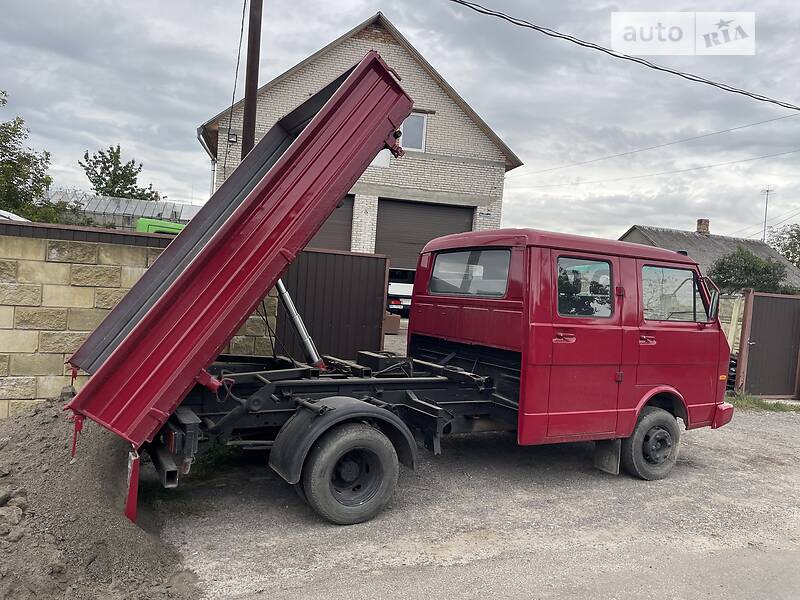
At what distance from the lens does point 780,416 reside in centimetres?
1055

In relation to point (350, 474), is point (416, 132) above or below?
above

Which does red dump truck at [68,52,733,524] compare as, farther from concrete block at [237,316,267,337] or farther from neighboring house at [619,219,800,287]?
neighboring house at [619,219,800,287]

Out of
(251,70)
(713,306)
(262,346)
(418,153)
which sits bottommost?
(262,346)

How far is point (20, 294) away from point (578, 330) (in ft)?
17.1

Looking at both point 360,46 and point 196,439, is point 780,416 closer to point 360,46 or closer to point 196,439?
point 196,439

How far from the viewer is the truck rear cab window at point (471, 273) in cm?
554

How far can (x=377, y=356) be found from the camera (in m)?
5.75

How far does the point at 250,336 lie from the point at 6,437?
2637mm

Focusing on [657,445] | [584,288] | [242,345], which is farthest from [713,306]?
[242,345]

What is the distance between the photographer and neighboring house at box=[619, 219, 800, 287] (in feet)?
135

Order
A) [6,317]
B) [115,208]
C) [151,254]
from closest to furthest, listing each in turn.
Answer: [6,317], [151,254], [115,208]

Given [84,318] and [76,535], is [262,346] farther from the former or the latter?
[76,535]

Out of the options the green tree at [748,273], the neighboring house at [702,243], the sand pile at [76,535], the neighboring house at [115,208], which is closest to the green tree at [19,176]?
the neighboring house at [115,208]

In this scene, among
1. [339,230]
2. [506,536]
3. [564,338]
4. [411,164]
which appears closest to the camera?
[506,536]
